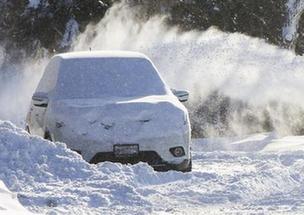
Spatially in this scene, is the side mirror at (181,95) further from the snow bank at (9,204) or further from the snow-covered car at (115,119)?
the snow bank at (9,204)

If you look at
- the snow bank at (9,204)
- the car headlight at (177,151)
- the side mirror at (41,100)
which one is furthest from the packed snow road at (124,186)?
the side mirror at (41,100)

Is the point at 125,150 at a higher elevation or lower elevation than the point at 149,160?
higher

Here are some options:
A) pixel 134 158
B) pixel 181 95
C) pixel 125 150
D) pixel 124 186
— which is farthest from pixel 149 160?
pixel 124 186

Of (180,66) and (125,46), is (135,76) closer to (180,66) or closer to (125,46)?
(180,66)

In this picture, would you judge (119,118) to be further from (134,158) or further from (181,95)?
(181,95)

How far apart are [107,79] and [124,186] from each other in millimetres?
3093

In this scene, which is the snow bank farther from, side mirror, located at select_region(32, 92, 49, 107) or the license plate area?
side mirror, located at select_region(32, 92, 49, 107)

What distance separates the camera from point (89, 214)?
22.1ft

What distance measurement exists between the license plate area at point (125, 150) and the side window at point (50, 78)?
1680mm

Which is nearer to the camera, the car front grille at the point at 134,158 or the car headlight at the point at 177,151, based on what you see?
the car front grille at the point at 134,158

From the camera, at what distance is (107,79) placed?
34.3 feet

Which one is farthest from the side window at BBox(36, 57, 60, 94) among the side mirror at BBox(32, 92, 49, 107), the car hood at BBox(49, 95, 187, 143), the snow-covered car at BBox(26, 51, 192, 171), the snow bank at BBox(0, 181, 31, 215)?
the snow bank at BBox(0, 181, 31, 215)

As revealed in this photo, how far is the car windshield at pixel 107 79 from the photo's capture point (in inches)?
401

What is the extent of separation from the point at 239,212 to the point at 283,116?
11.9 metres
